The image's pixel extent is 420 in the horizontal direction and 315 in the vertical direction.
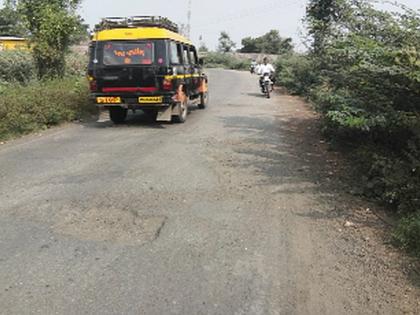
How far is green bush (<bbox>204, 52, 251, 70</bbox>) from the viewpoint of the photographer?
7225 centimetres

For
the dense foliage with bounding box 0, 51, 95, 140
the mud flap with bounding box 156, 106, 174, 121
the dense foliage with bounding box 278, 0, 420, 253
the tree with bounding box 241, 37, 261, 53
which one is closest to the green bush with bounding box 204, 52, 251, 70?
the tree with bounding box 241, 37, 261, 53

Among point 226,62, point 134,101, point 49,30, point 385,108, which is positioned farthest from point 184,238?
point 226,62

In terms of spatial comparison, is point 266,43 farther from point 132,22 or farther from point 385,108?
point 385,108

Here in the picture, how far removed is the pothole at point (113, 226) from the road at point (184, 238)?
1cm

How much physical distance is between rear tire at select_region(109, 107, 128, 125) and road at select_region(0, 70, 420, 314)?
404cm

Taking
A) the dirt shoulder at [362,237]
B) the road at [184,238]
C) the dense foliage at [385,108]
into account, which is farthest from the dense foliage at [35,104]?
the dense foliage at [385,108]

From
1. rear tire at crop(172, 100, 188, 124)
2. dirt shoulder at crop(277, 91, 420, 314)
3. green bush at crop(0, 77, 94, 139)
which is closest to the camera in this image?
dirt shoulder at crop(277, 91, 420, 314)

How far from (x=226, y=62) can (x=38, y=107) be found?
214ft

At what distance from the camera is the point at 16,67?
60.2ft

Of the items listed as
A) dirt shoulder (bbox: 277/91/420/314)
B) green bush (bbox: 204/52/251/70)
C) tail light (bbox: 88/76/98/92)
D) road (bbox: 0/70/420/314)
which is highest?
tail light (bbox: 88/76/98/92)

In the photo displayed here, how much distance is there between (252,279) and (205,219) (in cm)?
151

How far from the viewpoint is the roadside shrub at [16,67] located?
58.9 ft

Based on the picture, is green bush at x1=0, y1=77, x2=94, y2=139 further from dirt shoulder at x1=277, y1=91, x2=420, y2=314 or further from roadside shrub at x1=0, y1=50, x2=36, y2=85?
dirt shoulder at x1=277, y1=91, x2=420, y2=314

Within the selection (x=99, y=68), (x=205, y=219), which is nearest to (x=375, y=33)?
(x=205, y=219)
